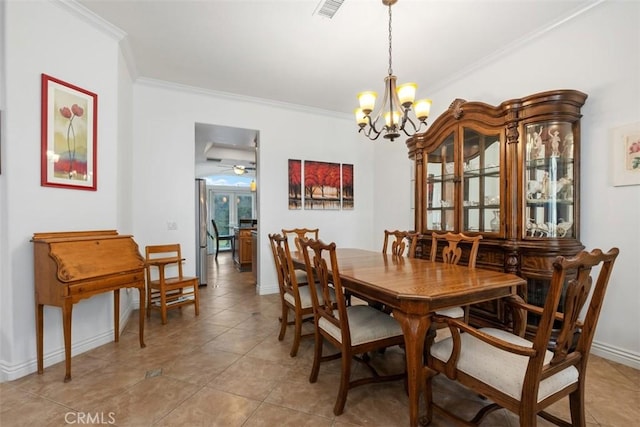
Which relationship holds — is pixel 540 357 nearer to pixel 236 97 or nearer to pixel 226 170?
pixel 236 97

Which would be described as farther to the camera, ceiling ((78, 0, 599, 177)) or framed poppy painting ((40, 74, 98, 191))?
ceiling ((78, 0, 599, 177))

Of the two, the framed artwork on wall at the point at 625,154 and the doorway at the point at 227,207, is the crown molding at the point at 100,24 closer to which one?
the framed artwork on wall at the point at 625,154

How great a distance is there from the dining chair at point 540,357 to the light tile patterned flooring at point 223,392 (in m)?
0.46

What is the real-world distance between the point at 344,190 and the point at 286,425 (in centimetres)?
375

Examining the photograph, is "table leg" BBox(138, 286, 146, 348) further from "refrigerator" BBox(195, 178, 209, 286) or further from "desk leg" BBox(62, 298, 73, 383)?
"refrigerator" BBox(195, 178, 209, 286)

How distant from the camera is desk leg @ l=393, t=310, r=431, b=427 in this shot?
1.46 metres

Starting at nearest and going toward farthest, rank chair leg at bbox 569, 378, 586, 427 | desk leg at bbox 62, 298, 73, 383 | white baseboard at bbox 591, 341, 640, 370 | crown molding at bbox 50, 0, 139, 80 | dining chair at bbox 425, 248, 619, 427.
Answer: dining chair at bbox 425, 248, 619, 427 < chair leg at bbox 569, 378, 586, 427 < desk leg at bbox 62, 298, 73, 383 < white baseboard at bbox 591, 341, 640, 370 < crown molding at bbox 50, 0, 139, 80

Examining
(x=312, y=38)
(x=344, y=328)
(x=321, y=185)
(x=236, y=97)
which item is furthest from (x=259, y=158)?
(x=344, y=328)

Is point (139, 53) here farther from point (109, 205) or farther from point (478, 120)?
point (478, 120)

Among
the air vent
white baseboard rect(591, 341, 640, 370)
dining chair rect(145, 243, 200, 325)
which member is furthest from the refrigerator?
white baseboard rect(591, 341, 640, 370)

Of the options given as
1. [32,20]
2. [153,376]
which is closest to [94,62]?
→ [32,20]

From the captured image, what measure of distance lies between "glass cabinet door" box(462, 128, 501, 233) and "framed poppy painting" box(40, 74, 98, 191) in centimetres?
353

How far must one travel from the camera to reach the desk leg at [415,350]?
57.4 inches

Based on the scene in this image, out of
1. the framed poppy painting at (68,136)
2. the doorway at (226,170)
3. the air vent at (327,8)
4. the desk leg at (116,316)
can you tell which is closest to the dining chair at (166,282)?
the desk leg at (116,316)
